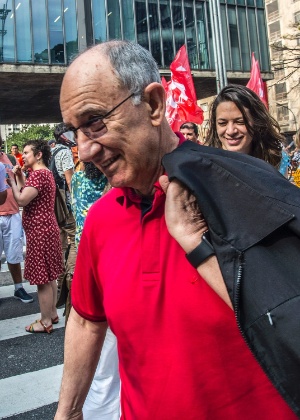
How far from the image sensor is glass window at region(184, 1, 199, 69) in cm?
3244

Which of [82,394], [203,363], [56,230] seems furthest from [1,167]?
[203,363]

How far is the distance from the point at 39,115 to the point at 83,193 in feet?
121

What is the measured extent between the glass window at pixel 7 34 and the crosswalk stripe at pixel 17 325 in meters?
23.3

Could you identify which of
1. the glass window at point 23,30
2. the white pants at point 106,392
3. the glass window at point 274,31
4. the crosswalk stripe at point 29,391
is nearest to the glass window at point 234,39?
the glass window at point 23,30

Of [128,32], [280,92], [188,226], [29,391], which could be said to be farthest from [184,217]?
[280,92]

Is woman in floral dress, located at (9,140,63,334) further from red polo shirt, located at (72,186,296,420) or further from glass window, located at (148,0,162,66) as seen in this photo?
glass window, located at (148,0,162,66)

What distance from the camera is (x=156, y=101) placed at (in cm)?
151

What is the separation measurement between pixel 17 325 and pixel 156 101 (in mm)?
5043

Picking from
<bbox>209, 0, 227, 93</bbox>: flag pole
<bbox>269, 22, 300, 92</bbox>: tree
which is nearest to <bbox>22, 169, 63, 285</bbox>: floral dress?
<bbox>209, 0, 227, 93</bbox>: flag pole

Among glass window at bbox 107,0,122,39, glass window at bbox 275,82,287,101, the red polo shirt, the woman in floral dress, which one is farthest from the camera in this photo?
glass window at bbox 275,82,287,101

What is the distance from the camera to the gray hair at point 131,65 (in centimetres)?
144

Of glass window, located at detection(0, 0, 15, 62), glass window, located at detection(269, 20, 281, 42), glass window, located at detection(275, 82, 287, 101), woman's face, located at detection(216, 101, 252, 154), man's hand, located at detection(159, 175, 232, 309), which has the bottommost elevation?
man's hand, located at detection(159, 175, 232, 309)

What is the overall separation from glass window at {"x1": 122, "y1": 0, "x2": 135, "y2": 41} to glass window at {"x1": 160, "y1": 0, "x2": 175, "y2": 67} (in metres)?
2.00

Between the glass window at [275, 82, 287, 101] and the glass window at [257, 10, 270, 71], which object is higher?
the glass window at [275, 82, 287, 101]
